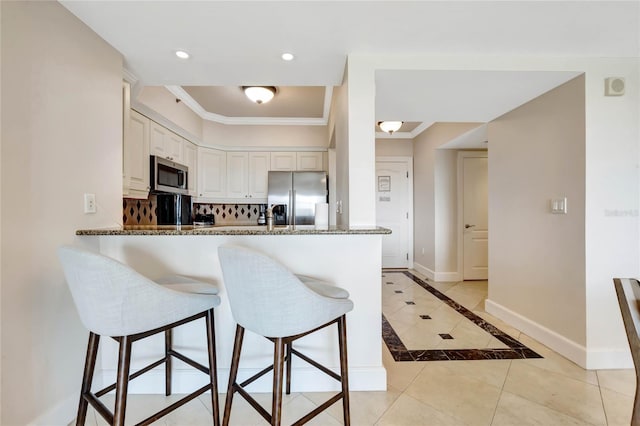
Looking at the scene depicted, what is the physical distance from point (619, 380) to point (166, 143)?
4.48m

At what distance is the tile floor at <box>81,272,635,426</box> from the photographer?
148 centimetres

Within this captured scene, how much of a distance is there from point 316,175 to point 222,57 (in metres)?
2.34

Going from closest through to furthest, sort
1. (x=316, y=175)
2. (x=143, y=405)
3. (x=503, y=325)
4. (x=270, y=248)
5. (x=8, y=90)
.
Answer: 1. (x=8, y=90)
2. (x=143, y=405)
3. (x=270, y=248)
4. (x=503, y=325)
5. (x=316, y=175)

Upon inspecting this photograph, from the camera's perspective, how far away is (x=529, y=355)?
83.8 inches

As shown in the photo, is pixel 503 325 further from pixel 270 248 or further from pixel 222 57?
pixel 222 57

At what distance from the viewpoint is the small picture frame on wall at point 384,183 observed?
16.9 ft

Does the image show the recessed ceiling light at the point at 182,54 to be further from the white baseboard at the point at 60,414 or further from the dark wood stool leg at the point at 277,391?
the white baseboard at the point at 60,414

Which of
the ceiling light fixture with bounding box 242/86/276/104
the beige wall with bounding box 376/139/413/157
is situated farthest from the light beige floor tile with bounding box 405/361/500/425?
the beige wall with bounding box 376/139/413/157

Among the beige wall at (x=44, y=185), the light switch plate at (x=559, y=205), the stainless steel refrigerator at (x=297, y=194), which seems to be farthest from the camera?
the stainless steel refrigerator at (x=297, y=194)

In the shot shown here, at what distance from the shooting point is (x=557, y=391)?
1.71m

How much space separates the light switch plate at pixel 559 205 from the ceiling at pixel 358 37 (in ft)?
2.97

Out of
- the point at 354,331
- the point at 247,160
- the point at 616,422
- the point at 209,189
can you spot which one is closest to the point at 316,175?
the point at 247,160

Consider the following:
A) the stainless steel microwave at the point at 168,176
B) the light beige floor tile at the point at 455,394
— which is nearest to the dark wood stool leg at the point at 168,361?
the light beige floor tile at the point at 455,394

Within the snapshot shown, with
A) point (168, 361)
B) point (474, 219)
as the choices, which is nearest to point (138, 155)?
point (168, 361)
